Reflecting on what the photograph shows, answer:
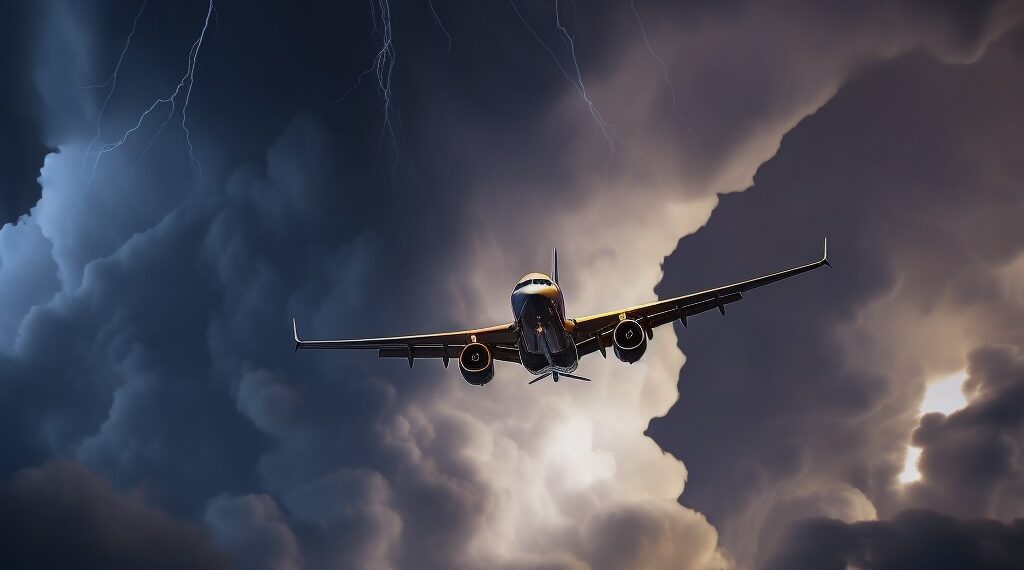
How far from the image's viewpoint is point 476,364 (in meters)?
39.2

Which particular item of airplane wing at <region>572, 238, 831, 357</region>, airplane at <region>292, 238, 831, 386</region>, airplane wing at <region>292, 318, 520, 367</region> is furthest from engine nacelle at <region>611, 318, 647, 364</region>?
airplane wing at <region>292, 318, 520, 367</region>

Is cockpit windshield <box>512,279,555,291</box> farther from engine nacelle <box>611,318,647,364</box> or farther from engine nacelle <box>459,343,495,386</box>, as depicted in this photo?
engine nacelle <box>611,318,647,364</box>

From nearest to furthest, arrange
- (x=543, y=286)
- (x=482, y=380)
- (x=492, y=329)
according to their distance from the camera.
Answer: (x=543, y=286) < (x=482, y=380) < (x=492, y=329)

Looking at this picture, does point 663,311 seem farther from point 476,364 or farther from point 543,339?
point 476,364

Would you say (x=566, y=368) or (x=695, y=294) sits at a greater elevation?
(x=695, y=294)

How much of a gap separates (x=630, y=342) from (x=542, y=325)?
17.7 ft

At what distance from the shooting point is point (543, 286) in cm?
3616

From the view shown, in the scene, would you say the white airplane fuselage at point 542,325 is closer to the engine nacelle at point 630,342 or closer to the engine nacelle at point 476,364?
the engine nacelle at point 476,364

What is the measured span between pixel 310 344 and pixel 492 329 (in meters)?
12.0

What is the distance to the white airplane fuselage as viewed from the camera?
35812mm

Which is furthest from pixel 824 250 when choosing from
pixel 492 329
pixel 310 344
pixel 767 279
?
pixel 310 344

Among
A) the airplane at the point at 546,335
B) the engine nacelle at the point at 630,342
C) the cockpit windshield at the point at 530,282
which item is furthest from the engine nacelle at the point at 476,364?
the engine nacelle at the point at 630,342

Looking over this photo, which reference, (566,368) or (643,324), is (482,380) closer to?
(566,368)

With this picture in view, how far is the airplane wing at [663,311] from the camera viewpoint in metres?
41.1
